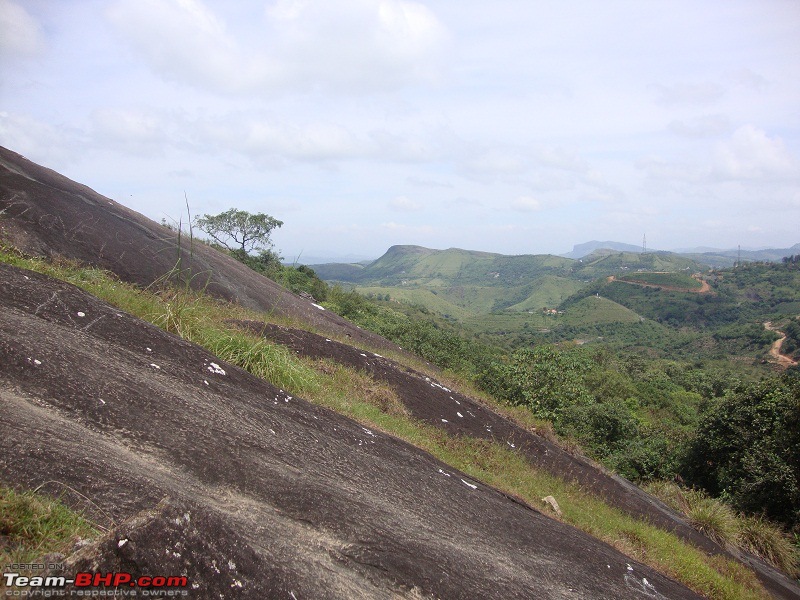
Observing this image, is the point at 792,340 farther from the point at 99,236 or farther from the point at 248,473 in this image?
the point at 248,473

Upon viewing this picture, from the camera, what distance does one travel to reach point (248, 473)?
13.9 ft

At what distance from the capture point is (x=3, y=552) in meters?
2.55

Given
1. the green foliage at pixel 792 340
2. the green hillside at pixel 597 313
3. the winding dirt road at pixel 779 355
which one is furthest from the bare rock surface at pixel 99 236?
the green hillside at pixel 597 313

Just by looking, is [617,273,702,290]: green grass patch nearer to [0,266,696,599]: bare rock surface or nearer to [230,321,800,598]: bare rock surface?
[230,321,800,598]: bare rock surface

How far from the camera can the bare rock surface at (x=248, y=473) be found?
339cm

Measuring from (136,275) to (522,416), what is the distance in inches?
433

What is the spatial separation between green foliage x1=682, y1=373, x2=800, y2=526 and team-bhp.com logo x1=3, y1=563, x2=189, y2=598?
15462mm

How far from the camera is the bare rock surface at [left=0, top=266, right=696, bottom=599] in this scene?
339 centimetres

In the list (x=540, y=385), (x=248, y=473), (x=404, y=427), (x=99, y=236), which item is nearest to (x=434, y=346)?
(x=540, y=385)

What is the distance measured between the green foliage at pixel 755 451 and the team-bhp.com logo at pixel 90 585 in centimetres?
1546

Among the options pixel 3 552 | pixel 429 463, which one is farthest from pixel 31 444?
pixel 429 463

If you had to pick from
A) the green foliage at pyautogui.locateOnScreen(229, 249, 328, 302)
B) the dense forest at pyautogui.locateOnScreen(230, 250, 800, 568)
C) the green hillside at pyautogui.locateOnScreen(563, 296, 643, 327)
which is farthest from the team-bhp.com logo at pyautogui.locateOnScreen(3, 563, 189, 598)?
the green hillside at pyautogui.locateOnScreen(563, 296, 643, 327)

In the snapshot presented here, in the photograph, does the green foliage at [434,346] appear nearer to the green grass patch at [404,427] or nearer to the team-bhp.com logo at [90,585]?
the green grass patch at [404,427]

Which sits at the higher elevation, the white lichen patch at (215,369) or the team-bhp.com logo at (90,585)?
the white lichen patch at (215,369)
